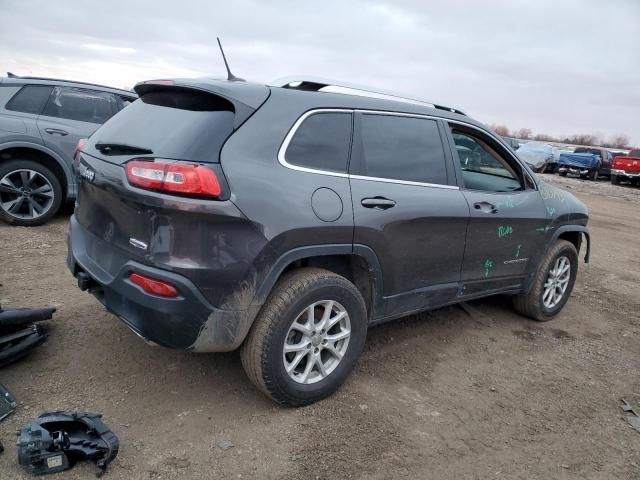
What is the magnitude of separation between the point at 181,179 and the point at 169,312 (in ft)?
2.12

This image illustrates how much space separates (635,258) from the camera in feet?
26.0

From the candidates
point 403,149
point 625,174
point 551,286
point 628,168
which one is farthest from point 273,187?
point 625,174

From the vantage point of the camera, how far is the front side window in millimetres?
3844

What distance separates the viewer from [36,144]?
616 centimetres

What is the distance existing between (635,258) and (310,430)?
706cm

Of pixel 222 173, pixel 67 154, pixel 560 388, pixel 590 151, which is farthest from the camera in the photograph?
pixel 590 151

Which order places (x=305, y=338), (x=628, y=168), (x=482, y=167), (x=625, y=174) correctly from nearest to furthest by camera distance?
1. (x=305, y=338)
2. (x=482, y=167)
3. (x=628, y=168)
4. (x=625, y=174)

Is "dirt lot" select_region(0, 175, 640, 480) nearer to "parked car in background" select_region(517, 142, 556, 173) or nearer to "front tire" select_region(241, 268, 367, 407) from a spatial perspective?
"front tire" select_region(241, 268, 367, 407)

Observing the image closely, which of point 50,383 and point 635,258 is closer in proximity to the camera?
point 50,383

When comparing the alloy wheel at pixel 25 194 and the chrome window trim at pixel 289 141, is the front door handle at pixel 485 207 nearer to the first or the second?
the chrome window trim at pixel 289 141

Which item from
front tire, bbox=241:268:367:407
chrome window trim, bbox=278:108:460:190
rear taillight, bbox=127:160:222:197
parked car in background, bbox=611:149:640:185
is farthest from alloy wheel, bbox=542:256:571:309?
parked car in background, bbox=611:149:640:185

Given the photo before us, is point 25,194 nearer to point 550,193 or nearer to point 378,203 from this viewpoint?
point 378,203

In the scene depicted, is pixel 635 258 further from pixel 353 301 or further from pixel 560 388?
pixel 353 301

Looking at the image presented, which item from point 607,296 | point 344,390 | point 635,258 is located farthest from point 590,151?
point 344,390
